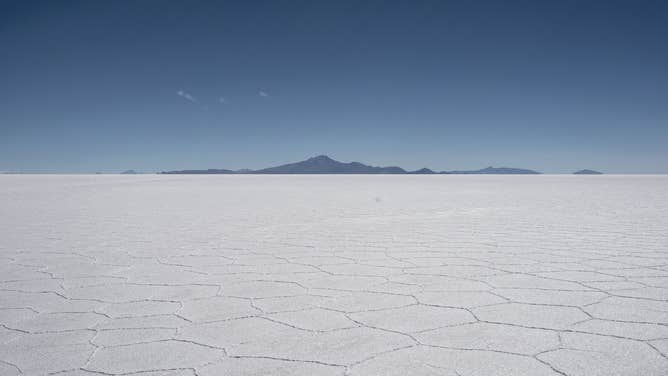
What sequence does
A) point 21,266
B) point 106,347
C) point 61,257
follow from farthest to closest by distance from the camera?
point 61,257, point 21,266, point 106,347

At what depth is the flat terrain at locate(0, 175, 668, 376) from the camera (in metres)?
1.34

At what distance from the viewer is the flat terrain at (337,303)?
134 cm

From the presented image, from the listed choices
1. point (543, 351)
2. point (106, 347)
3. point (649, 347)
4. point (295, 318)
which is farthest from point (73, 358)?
point (649, 347)

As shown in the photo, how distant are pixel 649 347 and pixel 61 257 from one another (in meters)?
3.24

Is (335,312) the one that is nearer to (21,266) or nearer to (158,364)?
(158,364)

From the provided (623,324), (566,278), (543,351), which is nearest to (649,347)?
(623,324)

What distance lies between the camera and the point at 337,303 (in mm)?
1898

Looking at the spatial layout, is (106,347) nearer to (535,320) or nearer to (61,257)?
(535,320)

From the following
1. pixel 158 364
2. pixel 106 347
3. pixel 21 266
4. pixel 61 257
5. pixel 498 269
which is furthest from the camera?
pixel 61 257

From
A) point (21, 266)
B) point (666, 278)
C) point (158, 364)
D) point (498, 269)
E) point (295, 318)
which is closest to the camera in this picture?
point (158, 364)

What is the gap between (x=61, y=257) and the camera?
9.85ft

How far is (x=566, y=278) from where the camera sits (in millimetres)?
2285

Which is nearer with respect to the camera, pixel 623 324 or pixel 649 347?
pixel 649 347

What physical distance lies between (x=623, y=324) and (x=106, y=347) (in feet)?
5.85
